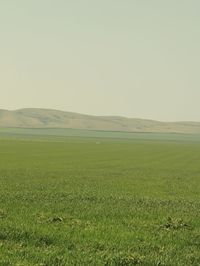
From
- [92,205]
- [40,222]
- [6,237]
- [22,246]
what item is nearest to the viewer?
[22,246]

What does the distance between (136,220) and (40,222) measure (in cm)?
481

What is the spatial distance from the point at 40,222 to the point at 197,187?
2479cm

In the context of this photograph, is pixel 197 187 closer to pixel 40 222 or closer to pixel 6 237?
pixel 40 222

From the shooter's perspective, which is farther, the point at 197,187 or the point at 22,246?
the point at 197,187

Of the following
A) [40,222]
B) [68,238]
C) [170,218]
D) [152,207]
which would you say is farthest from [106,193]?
[68,238]

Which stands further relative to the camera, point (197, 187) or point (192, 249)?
point (197, 187)

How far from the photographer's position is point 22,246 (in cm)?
1527

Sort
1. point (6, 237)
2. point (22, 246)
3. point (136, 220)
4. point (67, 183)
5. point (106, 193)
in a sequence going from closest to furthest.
Answer: point (22, 246)
point (6, 237)
point (136, 220)
point (106, 193)
point (67, 183)

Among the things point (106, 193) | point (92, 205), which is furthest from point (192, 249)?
point (106, 193)

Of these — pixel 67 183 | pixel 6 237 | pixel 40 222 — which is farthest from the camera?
pixel 67 183

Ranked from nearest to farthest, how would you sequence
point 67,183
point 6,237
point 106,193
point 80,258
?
point 80,258, point 6,237, point 106,193, point 67,183

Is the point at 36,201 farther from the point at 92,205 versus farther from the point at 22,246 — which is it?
the point at 22,246

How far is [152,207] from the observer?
27.1m

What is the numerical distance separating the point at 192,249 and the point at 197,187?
25.5 meters
